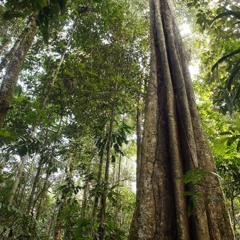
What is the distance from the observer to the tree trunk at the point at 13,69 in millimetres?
2086

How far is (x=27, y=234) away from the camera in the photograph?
3975 millimetres

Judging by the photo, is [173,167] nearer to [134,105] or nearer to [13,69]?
[13,69]

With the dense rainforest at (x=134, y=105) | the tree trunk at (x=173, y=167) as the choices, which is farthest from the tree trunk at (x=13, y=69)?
the tree trunk at (x=173, y=167)

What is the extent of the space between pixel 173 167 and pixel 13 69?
160 centimetres

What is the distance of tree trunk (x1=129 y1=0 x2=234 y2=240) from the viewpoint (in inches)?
79.5

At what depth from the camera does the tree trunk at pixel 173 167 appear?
2020mm

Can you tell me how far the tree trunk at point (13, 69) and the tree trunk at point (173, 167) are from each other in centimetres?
125

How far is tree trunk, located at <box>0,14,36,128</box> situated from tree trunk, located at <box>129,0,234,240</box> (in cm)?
125

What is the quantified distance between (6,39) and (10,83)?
6.65m

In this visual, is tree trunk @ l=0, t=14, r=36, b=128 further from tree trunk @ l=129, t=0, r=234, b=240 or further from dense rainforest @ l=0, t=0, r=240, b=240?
tree trunk @ l=129, t=0, r=234, b=240

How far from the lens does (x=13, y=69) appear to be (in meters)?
2.41

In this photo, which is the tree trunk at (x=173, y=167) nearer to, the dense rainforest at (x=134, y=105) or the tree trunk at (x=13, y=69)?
the dense rainforest at (x=134, y=105)

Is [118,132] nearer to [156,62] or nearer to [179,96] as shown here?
[156,62]

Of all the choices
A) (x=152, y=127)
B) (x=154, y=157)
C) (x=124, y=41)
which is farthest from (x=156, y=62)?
(x=124, y=41)
